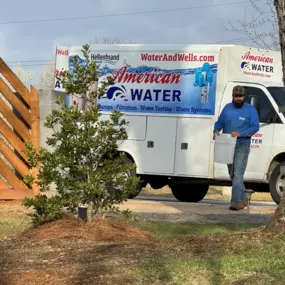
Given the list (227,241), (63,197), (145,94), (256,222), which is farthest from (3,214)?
(145,94)

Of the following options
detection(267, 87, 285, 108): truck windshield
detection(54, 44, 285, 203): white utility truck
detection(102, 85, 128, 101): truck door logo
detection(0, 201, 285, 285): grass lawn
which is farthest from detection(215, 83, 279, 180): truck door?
detection(0, 201, 285, 285): grass lawn

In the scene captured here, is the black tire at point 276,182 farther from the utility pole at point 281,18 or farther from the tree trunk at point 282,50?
the utility pole at point 281,18

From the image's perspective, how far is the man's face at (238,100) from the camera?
434 inches

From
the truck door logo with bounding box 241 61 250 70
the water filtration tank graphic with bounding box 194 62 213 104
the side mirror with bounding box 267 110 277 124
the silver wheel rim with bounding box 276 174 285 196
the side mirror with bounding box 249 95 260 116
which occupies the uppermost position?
the truck door logo with bounding box 241 61 250 70

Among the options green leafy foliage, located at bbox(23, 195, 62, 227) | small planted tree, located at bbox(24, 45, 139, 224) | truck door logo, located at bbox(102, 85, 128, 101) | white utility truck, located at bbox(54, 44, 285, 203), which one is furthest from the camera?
truck door logo, located at bbox(102, 85, 128, 101)

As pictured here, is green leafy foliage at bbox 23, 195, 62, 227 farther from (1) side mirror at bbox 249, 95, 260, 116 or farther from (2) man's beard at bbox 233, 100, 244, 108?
(1) side mirror at bbox 249, 95, 260, 116

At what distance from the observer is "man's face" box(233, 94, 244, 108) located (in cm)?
1102

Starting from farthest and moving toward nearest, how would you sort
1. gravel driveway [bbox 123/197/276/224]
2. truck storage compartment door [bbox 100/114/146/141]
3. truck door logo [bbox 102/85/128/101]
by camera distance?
truck door logo [bbox 102/85/128/101], truck storage compartment door [bbox 100/114/146/141], gravel driveway [bbox 123/197/276/224]

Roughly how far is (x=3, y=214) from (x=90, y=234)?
276cm

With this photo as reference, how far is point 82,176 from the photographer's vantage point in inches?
287

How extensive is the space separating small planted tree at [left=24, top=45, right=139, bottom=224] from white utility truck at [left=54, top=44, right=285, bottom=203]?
598 cm

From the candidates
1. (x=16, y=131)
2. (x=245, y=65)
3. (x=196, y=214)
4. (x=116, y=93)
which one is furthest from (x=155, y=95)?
(x=196, y=214)

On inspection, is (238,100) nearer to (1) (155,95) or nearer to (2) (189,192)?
(1) (155,95)

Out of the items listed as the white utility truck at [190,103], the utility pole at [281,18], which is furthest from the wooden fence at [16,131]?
the utility pole at [281,18]
